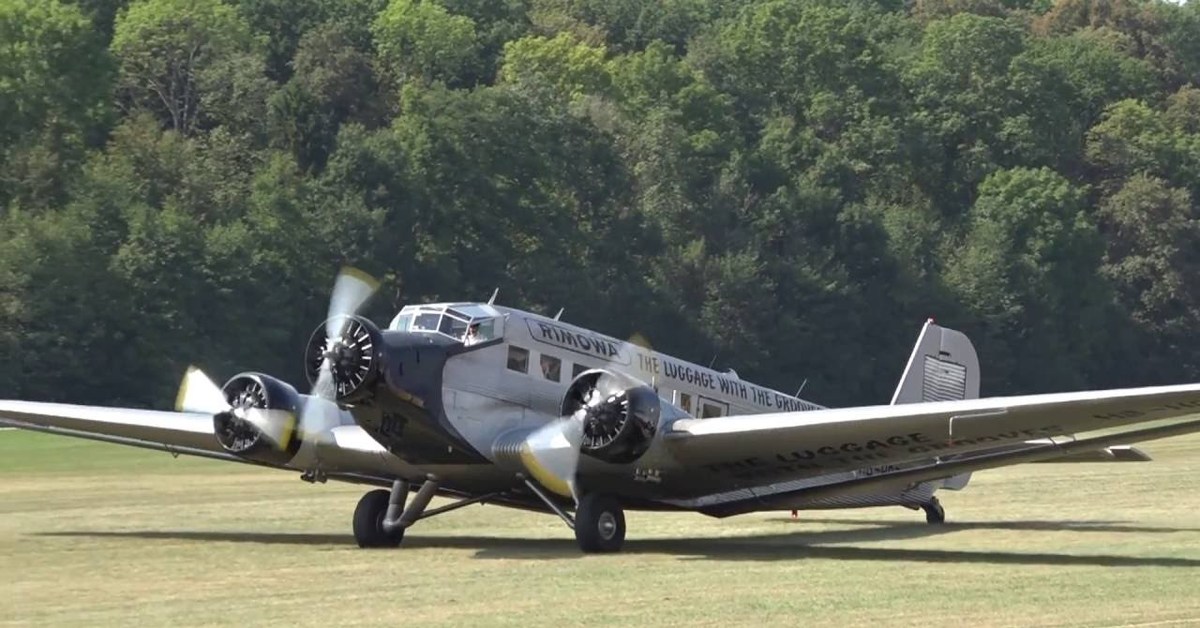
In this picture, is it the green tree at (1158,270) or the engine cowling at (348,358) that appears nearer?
the engine cowling at (348,358)

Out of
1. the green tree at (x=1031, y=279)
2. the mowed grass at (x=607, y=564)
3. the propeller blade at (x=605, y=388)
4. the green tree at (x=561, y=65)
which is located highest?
the green tree at (x=561, y=65)

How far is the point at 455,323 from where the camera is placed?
2336cm

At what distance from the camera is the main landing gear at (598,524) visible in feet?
74.1

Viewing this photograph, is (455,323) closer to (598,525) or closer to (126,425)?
(598,525)

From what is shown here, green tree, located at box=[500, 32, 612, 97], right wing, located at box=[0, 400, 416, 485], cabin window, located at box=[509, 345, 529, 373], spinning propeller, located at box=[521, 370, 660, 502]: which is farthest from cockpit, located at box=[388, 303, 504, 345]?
green tree, located at box=[500, 32, 612, 97]

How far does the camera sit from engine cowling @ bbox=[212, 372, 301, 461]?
78.8 ft

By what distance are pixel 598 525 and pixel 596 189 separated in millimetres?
65294

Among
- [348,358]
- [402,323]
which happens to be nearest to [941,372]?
[402,323]

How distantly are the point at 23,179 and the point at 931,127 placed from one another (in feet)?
153

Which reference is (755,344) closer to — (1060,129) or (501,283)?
(501,283)

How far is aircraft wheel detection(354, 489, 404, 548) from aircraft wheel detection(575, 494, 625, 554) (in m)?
2.25

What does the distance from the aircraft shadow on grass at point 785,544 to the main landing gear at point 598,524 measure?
8.9 inches

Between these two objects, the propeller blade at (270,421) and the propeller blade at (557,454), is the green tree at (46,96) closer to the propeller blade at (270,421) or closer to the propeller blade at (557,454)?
the propeller blade at (270,421)

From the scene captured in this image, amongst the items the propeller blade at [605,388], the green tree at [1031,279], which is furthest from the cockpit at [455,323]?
the green tree at [1031,279]
